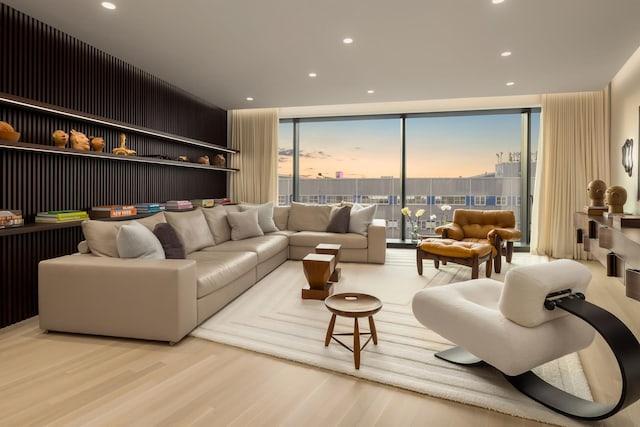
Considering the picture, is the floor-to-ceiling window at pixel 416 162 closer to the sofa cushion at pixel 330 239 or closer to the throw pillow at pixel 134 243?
the sofa cushion at pixel 330 239

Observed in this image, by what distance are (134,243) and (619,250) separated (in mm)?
3366

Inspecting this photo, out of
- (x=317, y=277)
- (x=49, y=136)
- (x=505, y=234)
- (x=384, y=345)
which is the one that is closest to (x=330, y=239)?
(x=317, y=277)

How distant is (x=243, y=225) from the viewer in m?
4.97

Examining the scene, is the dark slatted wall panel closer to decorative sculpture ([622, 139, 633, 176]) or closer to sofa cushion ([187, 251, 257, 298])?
sofa cushion ([187, 251, 257, 298])

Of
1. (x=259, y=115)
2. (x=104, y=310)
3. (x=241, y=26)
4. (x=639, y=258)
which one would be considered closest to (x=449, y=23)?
(x=241, y=26)

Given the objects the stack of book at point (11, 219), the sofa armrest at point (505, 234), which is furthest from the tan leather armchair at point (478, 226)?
the stack of book at point (11, 219)

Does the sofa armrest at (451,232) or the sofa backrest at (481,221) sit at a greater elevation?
the sofa backrest at (481,221)

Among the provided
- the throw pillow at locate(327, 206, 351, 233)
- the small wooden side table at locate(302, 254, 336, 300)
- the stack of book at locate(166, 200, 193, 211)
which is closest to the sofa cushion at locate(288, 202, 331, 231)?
the throw pillow at locate(327, 206, 351, 233)

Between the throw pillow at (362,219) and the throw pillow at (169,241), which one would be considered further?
the throw pillow at (362,219)

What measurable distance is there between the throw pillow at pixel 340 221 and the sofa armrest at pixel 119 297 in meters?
3.07

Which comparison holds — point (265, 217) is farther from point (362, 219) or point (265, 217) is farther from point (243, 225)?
point (362, 219)

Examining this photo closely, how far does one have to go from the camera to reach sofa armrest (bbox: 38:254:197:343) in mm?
2602

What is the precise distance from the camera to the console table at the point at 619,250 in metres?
1.98

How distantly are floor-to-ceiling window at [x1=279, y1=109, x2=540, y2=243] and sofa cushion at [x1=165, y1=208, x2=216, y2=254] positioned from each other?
10.1 feet
